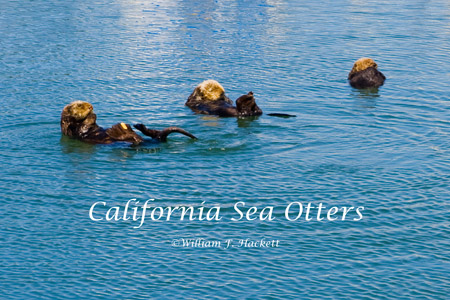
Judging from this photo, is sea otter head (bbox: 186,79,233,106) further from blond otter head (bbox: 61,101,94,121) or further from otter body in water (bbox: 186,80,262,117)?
blond otter head (bbox: 61,101,94,121)

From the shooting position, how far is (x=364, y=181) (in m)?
18.3

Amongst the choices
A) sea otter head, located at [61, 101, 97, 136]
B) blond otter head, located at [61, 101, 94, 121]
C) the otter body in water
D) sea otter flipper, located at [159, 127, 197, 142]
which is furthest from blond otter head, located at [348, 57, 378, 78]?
blond otter head, located at [61, 101, 94, 121]

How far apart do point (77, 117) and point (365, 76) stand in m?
11.5

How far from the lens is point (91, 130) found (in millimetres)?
20625

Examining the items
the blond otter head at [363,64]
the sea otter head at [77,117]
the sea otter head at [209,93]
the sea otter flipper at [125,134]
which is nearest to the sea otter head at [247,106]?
the sea otter head at [209,93]

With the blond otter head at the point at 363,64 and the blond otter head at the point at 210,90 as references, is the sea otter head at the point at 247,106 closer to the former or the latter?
the blond otter head at the point at 210,90

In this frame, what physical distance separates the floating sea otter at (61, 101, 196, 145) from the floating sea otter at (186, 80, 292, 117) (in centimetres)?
265

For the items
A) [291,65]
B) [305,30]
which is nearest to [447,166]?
[291,65]

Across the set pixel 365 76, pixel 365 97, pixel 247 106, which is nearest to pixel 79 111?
pixel 247 106

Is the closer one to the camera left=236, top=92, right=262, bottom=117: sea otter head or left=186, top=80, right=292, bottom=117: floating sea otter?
left=236, top=92, right=262, bottom=117: sea otter head

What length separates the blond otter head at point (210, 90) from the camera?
23.7 metres

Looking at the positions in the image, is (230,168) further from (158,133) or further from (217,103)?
(217,103)

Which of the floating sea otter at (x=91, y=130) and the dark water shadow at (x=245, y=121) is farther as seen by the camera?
the dark water shadow at (x=245, y=121)

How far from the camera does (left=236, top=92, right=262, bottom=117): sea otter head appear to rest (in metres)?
22.3
